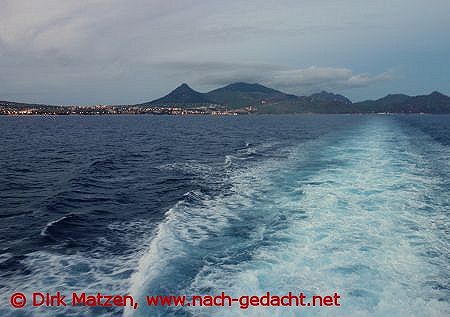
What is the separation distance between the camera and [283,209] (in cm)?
1814

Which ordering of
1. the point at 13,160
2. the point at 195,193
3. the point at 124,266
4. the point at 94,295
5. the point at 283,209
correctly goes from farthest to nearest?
the point at 13,160, the point at 195,193, the point at 283,209, the point at 124,266, the point at 94,295

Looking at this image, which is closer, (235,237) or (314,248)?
(314,248)

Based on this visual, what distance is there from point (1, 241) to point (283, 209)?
12763 millimetres

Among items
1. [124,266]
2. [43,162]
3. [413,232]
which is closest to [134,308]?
[124,266]

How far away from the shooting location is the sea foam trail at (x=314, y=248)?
9.95 metres

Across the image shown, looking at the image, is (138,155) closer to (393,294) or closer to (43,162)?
(43,162)

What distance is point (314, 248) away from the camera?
13.3 meters

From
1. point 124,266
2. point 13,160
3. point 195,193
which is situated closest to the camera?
point 124,266

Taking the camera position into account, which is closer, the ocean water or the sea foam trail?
the sea foam trail

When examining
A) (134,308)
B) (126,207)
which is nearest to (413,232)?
(134,308)

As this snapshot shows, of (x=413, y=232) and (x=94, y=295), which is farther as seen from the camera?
(x=413, y=232)

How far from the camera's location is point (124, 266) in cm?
1195

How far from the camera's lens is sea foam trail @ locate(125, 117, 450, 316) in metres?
9.95

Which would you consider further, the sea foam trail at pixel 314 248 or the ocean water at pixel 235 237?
the ocean water at pixel 235 237
